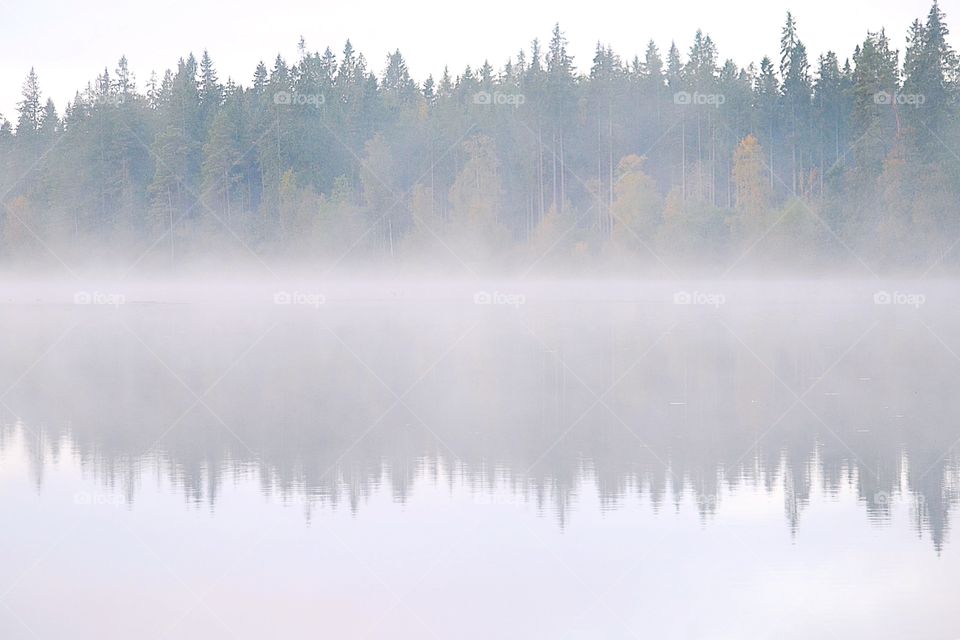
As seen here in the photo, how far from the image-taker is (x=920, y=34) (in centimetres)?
8100

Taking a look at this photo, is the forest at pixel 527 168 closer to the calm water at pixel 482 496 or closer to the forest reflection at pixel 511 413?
the forest reflection at pixel 511 413

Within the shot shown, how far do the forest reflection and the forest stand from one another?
143 feet

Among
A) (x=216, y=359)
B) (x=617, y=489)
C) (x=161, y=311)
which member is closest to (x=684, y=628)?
(x=617, y=489)

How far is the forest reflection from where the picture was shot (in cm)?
1380

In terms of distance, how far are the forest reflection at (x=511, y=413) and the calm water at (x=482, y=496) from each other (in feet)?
0.24

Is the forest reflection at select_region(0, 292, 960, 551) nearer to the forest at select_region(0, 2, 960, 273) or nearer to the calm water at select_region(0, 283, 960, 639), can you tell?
the calm water at select_region(0, 283, 960, 639)

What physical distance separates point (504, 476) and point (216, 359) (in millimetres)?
15494

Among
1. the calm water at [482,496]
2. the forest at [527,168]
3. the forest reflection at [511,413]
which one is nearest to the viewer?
the calm water at [482,496]

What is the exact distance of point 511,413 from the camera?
19.1m

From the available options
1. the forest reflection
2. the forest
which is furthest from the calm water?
A: the forest

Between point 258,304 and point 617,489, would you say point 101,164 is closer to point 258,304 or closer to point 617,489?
point 258,304

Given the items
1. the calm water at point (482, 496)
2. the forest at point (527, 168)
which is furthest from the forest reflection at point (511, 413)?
the forest at point (527, 168)

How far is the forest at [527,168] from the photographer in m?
77.4

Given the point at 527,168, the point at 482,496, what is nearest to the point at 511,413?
the point at 482,496
